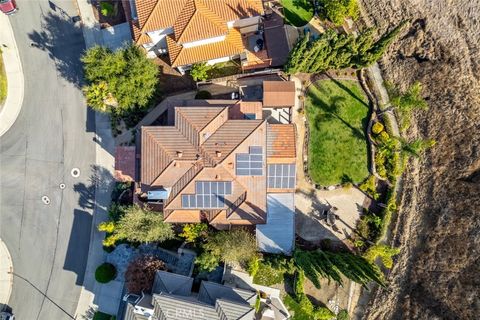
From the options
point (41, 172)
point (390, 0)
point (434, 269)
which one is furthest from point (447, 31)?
point (41, 172)


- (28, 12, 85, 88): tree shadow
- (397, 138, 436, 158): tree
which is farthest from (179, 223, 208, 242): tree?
(397, 138, 436, 158): tree

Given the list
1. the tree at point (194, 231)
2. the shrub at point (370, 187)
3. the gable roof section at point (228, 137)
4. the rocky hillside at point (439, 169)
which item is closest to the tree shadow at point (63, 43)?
the gable roof section at point (228, 137)

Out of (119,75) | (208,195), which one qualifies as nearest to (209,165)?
(208,195)

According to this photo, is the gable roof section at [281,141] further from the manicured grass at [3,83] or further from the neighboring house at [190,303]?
the manicured grass at [3,83]

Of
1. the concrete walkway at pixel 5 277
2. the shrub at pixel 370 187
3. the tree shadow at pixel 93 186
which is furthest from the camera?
the tree shadow at pixel 93 186

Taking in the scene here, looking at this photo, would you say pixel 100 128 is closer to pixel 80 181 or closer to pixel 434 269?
pixel 80 181

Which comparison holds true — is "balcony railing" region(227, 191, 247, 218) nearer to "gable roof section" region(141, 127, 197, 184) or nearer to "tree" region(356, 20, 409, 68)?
"gable roof section" region(141, 127, 197, 184)
